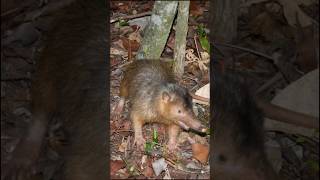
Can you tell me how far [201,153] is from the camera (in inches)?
33.6

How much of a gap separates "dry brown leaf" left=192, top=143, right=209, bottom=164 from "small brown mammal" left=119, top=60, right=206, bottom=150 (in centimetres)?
3

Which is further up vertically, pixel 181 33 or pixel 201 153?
pixel 181 33

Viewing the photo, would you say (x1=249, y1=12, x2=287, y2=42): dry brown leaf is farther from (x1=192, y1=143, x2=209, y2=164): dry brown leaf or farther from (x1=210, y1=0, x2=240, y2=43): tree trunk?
(x1=192, y1=143, x2=209, y2=164): dry brown leaf

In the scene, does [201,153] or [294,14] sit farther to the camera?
[294,14]

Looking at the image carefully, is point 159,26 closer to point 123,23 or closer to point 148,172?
point 123,23

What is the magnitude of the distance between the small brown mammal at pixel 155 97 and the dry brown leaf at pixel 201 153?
3 centimetres

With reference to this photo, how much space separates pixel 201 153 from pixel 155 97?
105 millimetres

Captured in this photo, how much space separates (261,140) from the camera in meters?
0.89

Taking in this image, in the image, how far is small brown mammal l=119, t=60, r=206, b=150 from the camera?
808 millimetres

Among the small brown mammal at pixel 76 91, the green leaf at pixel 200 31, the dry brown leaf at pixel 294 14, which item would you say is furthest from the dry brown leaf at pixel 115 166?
the dry brown leaf at pixel 294 14

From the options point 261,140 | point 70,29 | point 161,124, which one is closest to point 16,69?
point 70,29

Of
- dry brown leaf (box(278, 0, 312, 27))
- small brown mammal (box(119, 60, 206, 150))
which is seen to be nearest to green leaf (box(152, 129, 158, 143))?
small brown mammal (box(119, 60, 206, 150))

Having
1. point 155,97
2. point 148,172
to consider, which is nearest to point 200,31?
point 155,97

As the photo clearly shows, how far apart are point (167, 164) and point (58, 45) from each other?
0.24 metres
